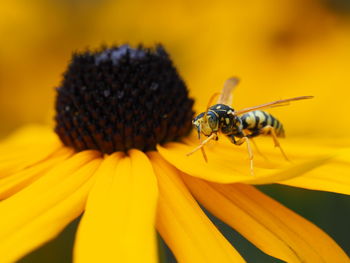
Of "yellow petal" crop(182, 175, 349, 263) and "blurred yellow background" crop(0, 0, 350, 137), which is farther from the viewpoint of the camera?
"blurred yellow background" crop(0, 0, 350, 137)

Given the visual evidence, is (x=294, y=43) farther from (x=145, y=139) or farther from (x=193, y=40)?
(x=145, y=139)

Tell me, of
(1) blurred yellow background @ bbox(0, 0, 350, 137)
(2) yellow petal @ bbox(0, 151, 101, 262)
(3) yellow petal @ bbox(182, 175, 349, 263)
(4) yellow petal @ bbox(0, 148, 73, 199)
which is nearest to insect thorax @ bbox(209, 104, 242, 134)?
(3) yellow petal @ bbox(182, 175, 349, 263)

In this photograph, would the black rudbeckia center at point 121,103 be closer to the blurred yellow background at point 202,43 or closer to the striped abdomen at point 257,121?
the striped abdomen at point 257,121

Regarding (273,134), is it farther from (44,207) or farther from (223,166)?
(44,207)

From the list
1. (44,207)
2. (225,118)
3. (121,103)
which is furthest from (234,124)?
(44,207)

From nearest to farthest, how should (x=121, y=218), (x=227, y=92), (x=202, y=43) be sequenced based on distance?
1. (x=121, y=218)
2. (x=227, y=92)
3. (x=202, y=43)

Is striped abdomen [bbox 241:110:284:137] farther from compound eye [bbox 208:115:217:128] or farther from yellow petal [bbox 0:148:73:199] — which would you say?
yellow petal [bbox 0:148:73:199]
